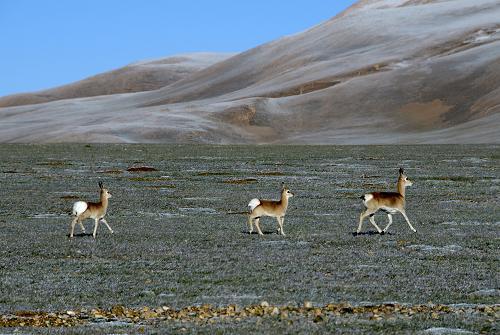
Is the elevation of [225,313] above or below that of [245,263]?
above

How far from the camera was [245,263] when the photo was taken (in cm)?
2352

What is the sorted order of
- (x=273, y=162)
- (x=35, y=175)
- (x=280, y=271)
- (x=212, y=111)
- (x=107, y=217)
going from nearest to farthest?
(x=280, y=271), (x=107, y=217), (x=35, y=175), (x=273, y=162), (x=212, y=111)

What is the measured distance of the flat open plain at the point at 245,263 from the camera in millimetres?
16328

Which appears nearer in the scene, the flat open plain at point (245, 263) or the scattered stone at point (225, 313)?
the scattered stone at point (225, 313)

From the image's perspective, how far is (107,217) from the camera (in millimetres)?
36562

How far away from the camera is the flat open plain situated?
643 inches

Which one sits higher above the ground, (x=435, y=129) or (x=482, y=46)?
(x=482, y=46)

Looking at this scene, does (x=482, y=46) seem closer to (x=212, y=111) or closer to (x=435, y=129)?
(x=435, y=129)

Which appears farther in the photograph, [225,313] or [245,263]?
[245,263]

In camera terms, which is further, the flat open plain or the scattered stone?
the flat open plain

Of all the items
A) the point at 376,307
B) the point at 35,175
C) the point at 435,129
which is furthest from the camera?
the point at 435,129

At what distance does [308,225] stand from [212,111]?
150 metres

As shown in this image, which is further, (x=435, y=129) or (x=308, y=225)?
(x=435, y=129)

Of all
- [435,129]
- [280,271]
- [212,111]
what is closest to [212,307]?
[280,271]
